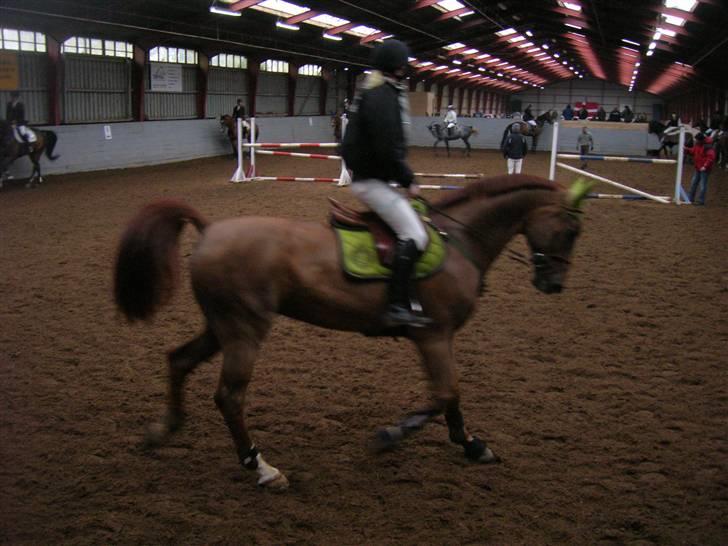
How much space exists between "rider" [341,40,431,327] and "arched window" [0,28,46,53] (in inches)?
643

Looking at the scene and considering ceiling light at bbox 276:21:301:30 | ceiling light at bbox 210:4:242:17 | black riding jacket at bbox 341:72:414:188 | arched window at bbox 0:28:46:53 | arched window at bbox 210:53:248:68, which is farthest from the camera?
arched window at bbox 210:53:248:68

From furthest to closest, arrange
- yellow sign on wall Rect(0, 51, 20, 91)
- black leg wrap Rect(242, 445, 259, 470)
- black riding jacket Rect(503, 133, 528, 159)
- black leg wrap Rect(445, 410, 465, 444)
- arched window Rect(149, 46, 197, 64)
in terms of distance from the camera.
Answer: arched window Rect(149, 46, 197, 64)
yellow sign on wall Rect(0, 51, 20, 91)
black riding jacket Rect(503, 133, 528, 159)
black leg wrap Rect(445, 410, 465, 444)
black leg wrap Rect(242, 445, 259, 470)

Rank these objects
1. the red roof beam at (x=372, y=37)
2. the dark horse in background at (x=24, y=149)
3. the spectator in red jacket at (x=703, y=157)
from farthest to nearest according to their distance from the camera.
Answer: the red roof beam at (x=372, y=37) → the dark horse in background at (x=24, y=149) → the spectator in red jacket at (x=703, y=157)

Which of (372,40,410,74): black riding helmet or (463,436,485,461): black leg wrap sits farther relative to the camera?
(463,436,485,461): black leg wrap

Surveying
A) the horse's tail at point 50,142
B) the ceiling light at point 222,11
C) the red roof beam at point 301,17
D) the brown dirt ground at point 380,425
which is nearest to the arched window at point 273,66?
the red roof beam at point 301,17

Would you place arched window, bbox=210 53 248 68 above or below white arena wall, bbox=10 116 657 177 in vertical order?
above

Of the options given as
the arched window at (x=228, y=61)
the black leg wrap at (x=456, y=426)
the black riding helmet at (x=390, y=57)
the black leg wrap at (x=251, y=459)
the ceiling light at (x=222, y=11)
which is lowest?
the black leg wrap at (x=251, y=459)

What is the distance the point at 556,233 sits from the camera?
13.0ft

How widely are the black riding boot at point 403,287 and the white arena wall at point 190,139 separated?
51.4 ft

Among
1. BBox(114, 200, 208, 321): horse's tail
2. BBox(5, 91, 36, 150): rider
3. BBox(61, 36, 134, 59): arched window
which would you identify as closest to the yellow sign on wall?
BBox(5, 91, 36, 150): rider

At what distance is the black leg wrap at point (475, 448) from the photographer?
379 cm

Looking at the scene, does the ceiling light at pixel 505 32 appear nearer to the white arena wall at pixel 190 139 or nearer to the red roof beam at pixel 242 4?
the white arena wall at pixel 190 139

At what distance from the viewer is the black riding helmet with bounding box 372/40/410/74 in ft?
11.6

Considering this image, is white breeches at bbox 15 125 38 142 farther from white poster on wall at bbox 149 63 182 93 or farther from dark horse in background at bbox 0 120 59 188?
white poster on wall at bbox 149 63 182 93
